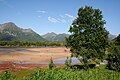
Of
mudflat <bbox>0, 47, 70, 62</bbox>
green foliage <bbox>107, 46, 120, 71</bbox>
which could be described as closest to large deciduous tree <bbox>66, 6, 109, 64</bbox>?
green foliage <bbox>107, 46, 120, 71</bbox>

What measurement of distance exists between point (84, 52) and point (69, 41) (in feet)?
14.7

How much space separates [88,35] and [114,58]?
9390 mm

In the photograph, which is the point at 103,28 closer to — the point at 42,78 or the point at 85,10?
the point at 85,10

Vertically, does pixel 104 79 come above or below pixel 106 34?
below

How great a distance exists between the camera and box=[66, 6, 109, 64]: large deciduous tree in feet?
150

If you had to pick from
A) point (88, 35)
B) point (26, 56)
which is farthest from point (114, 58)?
point (26, 56)

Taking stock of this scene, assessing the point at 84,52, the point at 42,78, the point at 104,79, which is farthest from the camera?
the point at 84,52

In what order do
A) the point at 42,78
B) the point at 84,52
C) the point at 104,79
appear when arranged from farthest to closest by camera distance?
the point at 84,52
the point at 104,79
the point at 42,78

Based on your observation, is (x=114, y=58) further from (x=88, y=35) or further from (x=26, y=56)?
(x=26, y=56)

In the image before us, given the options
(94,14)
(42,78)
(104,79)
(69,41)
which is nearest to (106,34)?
(94,14)

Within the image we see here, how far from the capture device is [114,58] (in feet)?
167

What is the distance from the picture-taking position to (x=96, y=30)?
4694 centimetres

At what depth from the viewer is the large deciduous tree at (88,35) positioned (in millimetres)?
45812

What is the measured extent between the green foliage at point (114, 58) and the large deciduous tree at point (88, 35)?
4021 mm
